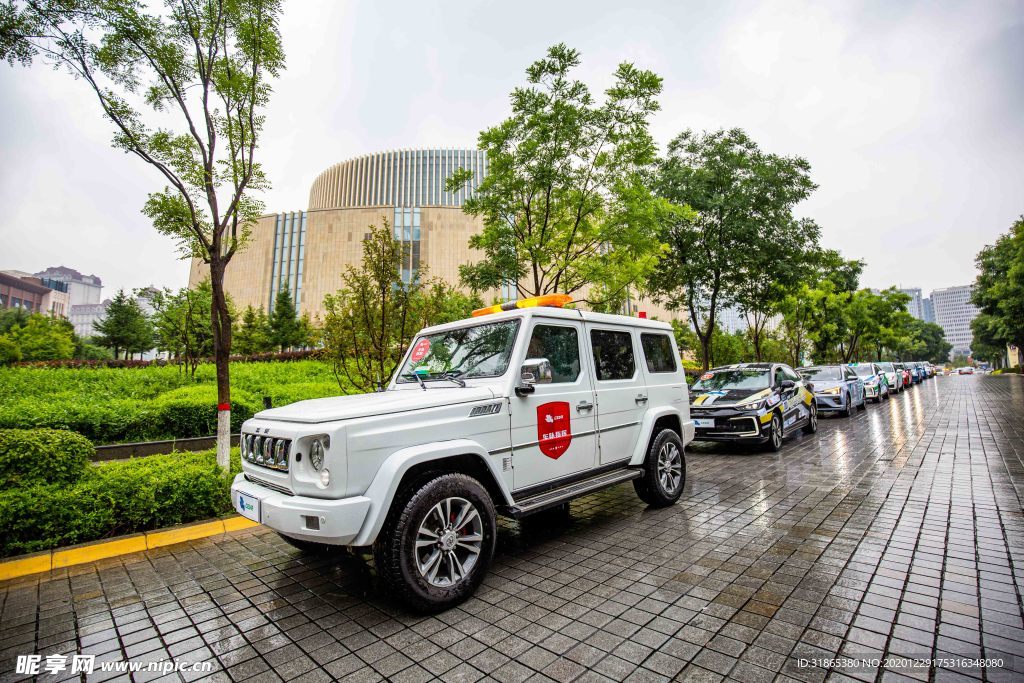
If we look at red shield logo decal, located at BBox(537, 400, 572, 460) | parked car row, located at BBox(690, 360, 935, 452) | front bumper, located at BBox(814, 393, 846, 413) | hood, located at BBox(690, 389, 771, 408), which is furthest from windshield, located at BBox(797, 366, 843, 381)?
red shield logo decal, located at BBox(537, 400, 572, 460)

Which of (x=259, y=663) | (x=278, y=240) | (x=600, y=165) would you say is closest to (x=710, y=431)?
(x=600, y=165)

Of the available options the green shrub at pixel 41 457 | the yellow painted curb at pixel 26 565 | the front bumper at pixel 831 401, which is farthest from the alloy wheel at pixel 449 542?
the front bumper at pixel 831 401

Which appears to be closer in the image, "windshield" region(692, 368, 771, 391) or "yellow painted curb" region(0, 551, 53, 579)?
"yellow painted curb" region(0, 551, 53, 579)

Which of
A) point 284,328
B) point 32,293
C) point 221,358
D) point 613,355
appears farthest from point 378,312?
point 32,293

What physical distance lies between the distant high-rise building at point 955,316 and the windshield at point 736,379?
19572 cm

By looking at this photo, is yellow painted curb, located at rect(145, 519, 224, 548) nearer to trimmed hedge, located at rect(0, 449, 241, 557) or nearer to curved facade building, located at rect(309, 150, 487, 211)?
trimmed hedge, located at rect(0, 449, 241, 557)

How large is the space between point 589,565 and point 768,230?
1492 centimetres

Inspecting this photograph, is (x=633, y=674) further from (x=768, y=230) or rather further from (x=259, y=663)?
(x=768, y=230)

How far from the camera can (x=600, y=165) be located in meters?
9.14

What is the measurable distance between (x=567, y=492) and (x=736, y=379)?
771cm

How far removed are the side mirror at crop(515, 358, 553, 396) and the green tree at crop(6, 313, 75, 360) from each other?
119ft

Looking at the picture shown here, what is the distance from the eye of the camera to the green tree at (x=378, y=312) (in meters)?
8.12

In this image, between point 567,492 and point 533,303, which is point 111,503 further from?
point 533,303

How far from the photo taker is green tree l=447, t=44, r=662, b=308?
28.5 feet
